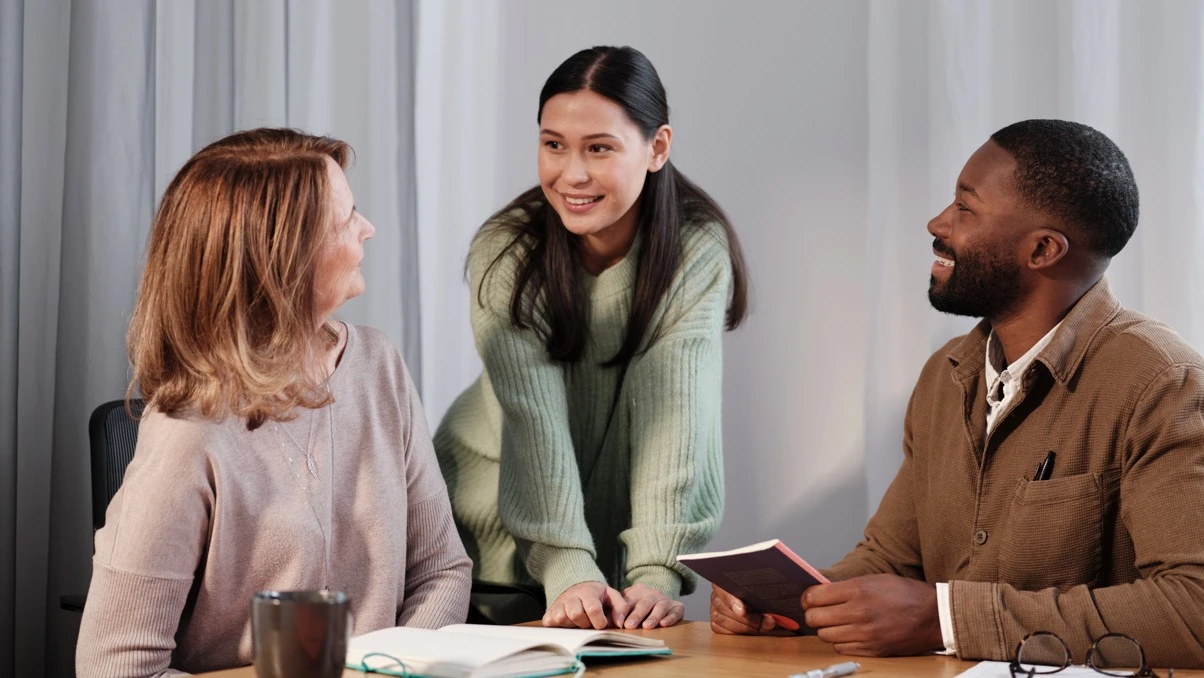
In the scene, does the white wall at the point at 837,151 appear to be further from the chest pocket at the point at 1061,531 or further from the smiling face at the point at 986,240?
the chest pocket at the point at 1061,531

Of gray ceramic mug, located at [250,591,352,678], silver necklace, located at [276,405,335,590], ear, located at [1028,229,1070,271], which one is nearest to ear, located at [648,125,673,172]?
ear, located at [1028,229,1070,271]

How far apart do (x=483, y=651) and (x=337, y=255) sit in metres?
0.61

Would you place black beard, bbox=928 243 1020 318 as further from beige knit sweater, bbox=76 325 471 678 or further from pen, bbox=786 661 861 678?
beige knit sweater, bbox=76 325 471 678

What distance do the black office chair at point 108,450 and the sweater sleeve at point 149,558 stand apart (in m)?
0.59

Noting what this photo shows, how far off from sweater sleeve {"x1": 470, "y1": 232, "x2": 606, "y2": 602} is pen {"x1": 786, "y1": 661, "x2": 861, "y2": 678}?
0.61 metres

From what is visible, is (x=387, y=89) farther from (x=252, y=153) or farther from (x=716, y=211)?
(x=252, y=153)

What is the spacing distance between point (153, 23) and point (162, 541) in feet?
4.97

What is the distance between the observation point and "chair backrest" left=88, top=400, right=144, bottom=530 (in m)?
1.99

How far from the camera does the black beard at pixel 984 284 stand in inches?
65.4

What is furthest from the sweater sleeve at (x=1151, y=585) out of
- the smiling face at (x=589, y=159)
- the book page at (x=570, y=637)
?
the smiling face at (x=589, y=159)

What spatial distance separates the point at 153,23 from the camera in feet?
8.34

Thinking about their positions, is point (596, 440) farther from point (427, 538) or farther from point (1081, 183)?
point (1081, 183)

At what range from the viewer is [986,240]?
1.68m

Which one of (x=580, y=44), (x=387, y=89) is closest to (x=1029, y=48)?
(x=580, y=44)
